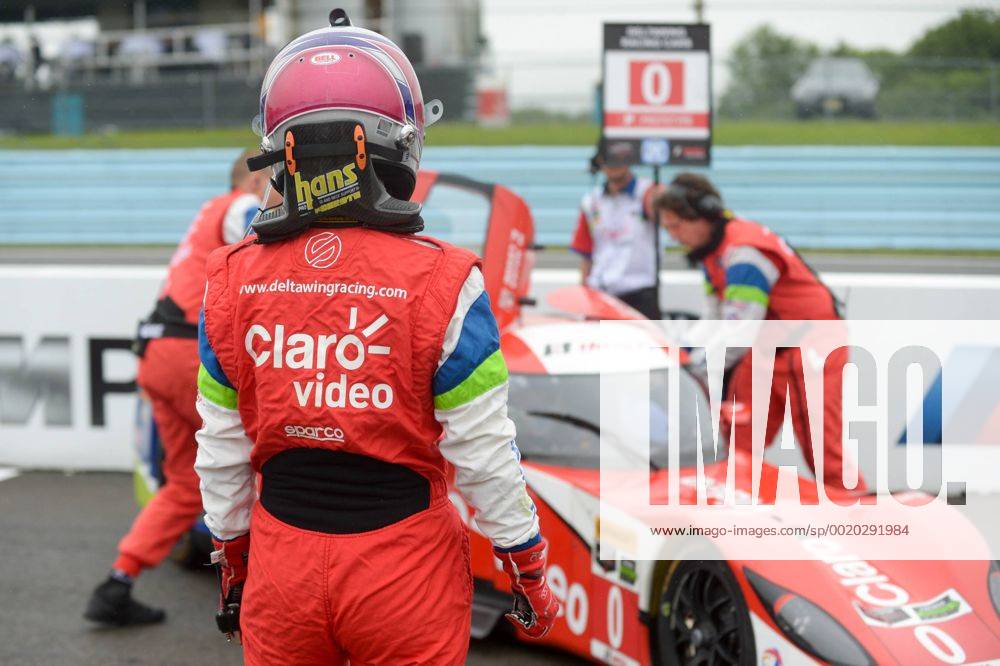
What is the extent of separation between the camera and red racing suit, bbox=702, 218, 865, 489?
204 inches

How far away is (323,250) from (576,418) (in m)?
2.25

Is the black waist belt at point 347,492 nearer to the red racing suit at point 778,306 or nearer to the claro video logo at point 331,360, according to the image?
the claro video logo at point 331,360

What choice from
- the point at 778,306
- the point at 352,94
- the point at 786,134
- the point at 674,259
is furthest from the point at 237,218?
the point at 786,134

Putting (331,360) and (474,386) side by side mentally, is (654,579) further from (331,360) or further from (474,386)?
(331,360)

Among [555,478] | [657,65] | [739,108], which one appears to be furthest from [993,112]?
[555,478]

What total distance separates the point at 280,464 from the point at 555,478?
6.33 ft

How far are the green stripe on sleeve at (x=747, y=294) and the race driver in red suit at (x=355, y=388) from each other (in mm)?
3173

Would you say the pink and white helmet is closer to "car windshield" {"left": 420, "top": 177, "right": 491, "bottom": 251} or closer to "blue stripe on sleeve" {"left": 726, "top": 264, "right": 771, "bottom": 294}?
"car windshield" {"left": 420, "top": 177, "right": 491, "bottom": 251}

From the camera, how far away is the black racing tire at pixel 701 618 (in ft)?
10.8

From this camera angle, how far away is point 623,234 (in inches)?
279

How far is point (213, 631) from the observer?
4492 mm

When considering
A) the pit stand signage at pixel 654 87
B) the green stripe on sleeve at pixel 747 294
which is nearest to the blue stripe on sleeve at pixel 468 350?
the green stripe on sleeve at pixel 747 294

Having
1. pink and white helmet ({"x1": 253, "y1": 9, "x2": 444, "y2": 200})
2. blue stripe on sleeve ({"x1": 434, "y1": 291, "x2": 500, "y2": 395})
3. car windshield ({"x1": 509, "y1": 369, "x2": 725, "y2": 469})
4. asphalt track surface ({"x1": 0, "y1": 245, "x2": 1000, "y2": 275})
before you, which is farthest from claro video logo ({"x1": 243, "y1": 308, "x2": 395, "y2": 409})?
asphalt track surface ({"x1": 0, "y1": 245, "x2": 1000, "y2": 275})

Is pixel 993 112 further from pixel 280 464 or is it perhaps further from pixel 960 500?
pixel 280 464
